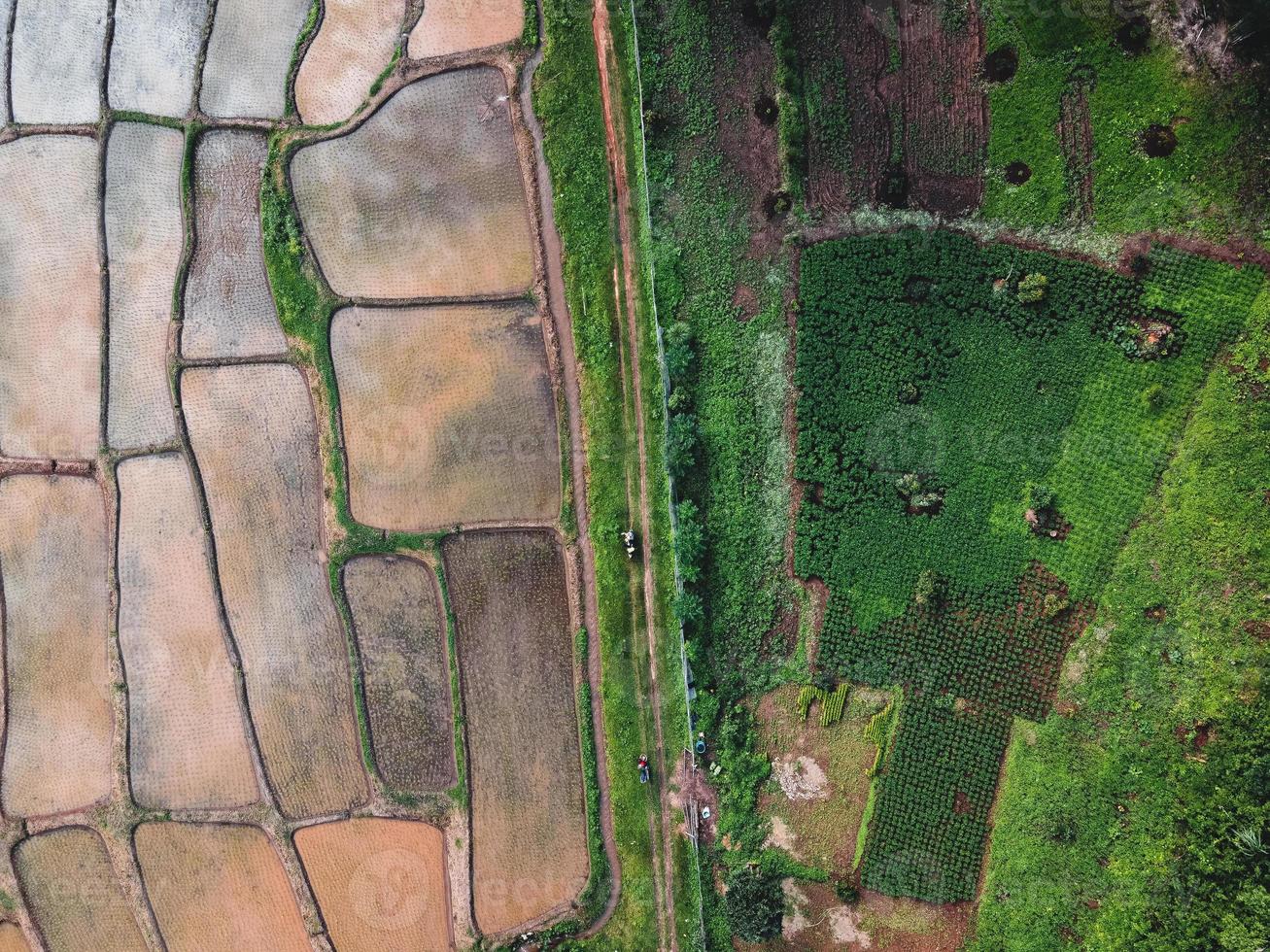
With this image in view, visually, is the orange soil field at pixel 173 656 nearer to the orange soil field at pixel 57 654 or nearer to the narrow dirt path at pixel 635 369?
the orange soil field at pixel 57 654

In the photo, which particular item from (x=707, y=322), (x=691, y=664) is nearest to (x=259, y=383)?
(x=707, y=322)

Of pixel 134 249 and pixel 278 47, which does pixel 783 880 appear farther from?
pixel 278 47

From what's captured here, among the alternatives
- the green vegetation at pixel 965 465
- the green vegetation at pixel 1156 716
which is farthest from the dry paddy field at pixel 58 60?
the green vegetation at pixel 1156 716

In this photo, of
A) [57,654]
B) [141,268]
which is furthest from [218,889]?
[141,268]

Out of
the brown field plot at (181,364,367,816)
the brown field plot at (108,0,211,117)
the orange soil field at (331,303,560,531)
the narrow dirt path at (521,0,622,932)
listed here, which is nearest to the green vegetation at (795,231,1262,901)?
the narrow dirt path at (521,0,622,932)

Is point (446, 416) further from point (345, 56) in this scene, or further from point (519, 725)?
point (345, 56)
